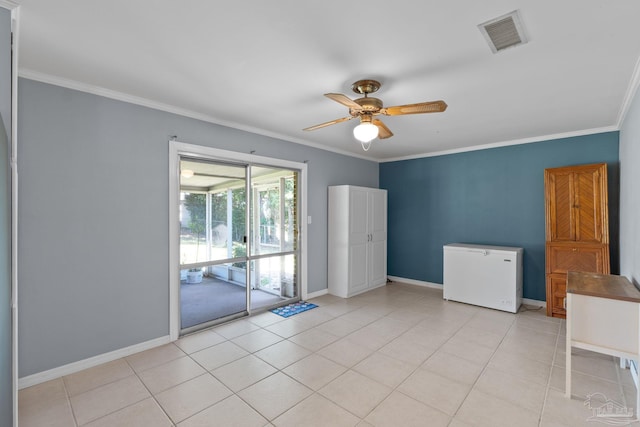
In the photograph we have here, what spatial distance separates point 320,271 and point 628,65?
4.10 meters

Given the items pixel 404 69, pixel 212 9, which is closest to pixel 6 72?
pixel 212 9

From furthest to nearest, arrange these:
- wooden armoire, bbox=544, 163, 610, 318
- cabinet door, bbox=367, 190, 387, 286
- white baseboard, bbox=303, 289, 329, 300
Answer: cabinet door, bbox=367, 190, 387, 286, white baseboard, bbox=303, 289, 329, 300, wooden armoire, bbox=544, 163, 610, 318

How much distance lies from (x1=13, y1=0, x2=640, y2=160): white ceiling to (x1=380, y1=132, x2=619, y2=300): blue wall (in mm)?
875

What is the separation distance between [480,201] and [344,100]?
12.0 feet

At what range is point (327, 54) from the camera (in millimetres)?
2119

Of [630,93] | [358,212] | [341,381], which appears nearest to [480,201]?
[358,212]

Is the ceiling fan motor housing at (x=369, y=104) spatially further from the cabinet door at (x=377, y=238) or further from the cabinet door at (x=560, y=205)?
the cabinet door at (x=560, y=205)

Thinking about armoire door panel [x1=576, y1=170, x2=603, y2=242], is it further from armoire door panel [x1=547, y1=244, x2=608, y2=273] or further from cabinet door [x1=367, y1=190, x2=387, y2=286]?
cabinet door [x1=367, y1=190, x2=387, y2=286]

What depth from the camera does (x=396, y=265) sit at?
19.6 ft

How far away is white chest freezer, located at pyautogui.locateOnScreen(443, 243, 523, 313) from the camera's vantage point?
13.4 feet

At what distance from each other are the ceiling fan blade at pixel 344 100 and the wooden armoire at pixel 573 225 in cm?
305

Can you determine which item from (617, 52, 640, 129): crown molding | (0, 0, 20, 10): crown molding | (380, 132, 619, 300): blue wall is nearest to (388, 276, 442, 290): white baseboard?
(380, 132, 619, 300): blue wall

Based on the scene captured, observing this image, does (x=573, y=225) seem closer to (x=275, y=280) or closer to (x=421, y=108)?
(x=421, y=108)

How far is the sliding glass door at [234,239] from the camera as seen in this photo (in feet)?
11.4
